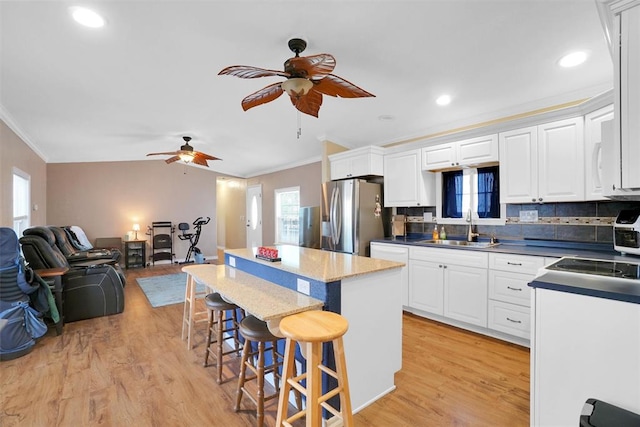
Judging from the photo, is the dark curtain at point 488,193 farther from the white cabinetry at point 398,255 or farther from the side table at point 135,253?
the side table at point 135,253

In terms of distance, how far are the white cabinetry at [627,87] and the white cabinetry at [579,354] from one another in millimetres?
564

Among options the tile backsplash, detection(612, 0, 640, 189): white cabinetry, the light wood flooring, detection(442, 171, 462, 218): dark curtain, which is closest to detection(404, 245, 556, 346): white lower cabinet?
the light wood flooring

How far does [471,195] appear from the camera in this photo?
3.55m

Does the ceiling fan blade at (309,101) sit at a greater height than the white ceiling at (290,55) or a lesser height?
lesser

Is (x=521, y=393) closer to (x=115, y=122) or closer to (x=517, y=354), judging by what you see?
(x=517, y=354)

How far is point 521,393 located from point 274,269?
6.29 feet

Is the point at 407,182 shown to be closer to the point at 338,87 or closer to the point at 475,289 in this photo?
the point at 475,289

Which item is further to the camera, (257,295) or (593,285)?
(257,295)

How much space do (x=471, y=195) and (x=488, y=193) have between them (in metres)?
0.19

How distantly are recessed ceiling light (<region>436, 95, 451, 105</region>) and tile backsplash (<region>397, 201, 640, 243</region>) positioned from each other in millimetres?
1338

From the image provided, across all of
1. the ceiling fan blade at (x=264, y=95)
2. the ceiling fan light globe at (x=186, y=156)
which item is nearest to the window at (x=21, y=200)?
the ceiling fan light globe at (x=186, y=156)

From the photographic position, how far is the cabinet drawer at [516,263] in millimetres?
2533

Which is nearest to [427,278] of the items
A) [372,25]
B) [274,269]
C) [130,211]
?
[274,269]

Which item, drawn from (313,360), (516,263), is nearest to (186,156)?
(313,360)
